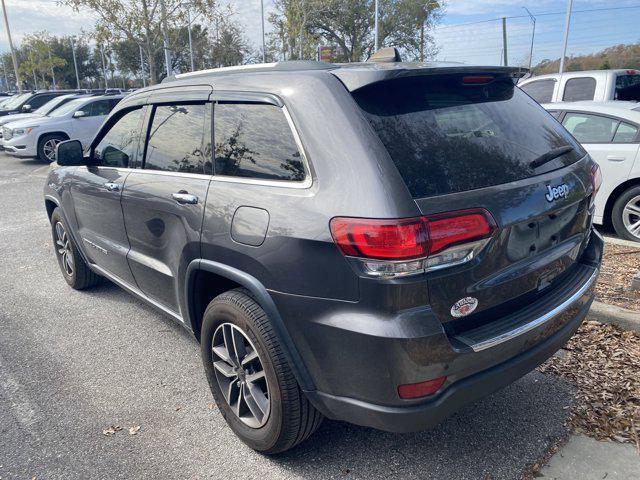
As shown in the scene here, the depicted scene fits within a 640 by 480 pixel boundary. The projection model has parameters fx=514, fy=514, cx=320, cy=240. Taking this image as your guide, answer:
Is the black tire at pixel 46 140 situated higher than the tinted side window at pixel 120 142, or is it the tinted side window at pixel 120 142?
the tinted side window at pixel 120 142

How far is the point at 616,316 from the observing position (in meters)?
3.59

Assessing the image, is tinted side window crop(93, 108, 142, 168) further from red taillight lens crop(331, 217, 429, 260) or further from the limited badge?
the limited badge

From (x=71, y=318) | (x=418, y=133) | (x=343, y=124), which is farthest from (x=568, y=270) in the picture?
(x=71, y=318)

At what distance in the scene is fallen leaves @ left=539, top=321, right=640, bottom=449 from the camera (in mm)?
2744

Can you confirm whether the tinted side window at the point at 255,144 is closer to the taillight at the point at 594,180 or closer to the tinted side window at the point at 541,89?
the taillight at the point at 594,180

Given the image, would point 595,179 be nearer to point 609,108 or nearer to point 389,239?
point 389,239

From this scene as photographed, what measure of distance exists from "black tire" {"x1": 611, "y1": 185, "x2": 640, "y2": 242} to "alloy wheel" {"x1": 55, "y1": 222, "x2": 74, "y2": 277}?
5771 millimetres

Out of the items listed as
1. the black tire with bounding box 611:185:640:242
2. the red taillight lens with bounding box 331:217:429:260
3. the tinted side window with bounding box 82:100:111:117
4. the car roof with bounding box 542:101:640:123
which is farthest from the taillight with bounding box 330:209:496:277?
the tinted side window with bounding box 82:100:111:117

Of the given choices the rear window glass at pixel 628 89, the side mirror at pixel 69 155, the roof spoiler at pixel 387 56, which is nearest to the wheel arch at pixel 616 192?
the rear window glass at pixel 628 89

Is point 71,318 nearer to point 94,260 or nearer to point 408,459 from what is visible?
point 94,260

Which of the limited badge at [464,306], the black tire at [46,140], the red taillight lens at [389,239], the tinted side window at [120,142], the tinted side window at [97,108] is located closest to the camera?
the red taillight lens at [389,239]

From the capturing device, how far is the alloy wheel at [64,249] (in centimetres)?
487

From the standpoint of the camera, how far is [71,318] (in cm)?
436

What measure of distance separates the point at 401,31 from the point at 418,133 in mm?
40283
